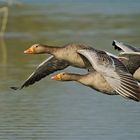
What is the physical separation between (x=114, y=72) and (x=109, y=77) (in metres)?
0.16

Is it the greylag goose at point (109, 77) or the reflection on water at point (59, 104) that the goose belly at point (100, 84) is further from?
the reflection on water at point (59, 104)

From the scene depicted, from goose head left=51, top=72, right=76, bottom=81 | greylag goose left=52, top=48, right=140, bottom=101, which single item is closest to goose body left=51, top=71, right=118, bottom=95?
greylag goose left=52, top=48, right=140, bottom=101

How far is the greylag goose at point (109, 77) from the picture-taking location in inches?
577

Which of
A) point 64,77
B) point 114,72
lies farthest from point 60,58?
point 114,72

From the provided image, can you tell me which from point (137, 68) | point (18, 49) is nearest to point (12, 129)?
point (137, 68)

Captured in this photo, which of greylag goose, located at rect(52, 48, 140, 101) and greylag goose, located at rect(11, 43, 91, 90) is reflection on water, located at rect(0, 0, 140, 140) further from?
greylag goose, located at rect(52, 48, 140, 101)

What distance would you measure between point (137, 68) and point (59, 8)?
2908 centimetres

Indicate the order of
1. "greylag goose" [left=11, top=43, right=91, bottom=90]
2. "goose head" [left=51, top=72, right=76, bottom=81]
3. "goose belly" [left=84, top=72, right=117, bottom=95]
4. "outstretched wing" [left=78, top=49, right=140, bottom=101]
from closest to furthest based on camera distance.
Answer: "outstretched wing" [left=78, top=49, right=140, bottom=101]
"goose belly" [left=84, top=72, right=117, bottom=95]
"greylag goose" [left=11, top=43, right=91, bottom=90]
"goose head" [left=51, top=72, right=76, bottom=81]

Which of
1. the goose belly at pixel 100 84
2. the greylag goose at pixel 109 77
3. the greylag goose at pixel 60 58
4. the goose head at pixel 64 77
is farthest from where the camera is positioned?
the goose head at pixel 64 77

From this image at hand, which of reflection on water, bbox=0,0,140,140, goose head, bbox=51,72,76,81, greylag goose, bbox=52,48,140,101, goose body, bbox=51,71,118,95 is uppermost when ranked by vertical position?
greylag goose, bbox=52,48,140,101

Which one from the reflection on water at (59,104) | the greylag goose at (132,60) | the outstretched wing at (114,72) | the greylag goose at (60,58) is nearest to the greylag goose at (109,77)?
the outstretched wing at (114,72)

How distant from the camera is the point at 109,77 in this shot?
15.2 m

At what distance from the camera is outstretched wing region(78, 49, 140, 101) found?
14.5 m

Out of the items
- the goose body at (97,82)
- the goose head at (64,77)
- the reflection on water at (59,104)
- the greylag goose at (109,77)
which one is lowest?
the reflection on water at (59,104)
